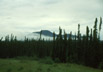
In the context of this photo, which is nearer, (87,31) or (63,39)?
(87,31)

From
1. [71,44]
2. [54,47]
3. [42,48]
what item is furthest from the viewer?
[42,48]

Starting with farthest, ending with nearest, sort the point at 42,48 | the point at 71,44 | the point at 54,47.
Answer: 1. the point at 42,48
2. the point at 54,47
3. the point at 71,44

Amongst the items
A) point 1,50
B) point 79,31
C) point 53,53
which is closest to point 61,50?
point 53,53

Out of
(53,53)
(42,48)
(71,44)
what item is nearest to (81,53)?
(71,44)

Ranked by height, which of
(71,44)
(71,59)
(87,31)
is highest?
(87,31)

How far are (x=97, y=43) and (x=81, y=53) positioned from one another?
658 cm

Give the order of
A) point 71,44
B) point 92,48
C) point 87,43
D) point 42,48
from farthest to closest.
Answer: point 42,48 < point 71,44 < point 87,43 < point 92,48

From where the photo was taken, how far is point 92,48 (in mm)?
55250

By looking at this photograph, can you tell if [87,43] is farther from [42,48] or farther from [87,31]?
[42,48]

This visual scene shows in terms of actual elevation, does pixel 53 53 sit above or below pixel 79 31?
below

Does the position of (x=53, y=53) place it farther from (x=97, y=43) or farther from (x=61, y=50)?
(x=97, y=43)

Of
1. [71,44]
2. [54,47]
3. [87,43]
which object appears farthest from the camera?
[54,47]

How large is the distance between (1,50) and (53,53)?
30789mm

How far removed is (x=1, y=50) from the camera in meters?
90.1
